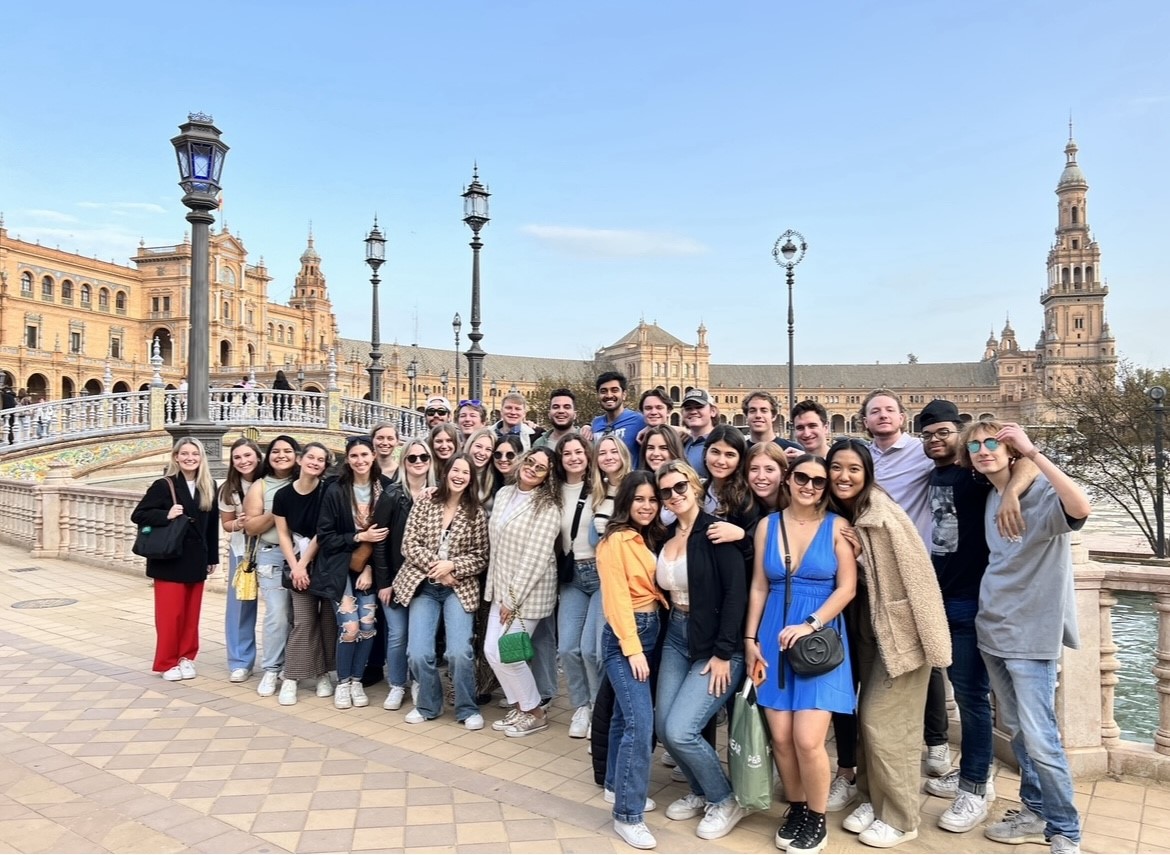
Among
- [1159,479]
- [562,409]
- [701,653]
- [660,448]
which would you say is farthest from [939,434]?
[1159,479]

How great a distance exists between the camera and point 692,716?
142 inches

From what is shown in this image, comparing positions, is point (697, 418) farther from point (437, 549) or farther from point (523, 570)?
point (437, 549)

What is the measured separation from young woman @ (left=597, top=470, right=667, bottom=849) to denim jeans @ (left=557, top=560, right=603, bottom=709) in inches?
27.7

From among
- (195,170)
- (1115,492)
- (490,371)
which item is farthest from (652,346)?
(195,170)

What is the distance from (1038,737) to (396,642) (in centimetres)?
393

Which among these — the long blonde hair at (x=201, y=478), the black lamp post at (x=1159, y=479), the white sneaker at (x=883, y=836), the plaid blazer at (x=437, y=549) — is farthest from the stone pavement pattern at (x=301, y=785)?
the black lamp post at (x=1159, y=479)

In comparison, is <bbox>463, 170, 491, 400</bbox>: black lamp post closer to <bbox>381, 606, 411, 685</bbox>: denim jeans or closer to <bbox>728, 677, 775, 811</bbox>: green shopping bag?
<bbox>381, 606, 411, 685</bbox>: denim jeans

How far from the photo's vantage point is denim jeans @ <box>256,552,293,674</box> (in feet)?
18.6

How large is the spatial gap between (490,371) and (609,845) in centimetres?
11547

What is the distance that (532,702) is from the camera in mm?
4984

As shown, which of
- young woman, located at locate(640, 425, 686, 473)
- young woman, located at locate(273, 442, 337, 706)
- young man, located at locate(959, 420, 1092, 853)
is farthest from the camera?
young woman, located at locate(273, 442, 337, 706)

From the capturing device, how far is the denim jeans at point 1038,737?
131 inches

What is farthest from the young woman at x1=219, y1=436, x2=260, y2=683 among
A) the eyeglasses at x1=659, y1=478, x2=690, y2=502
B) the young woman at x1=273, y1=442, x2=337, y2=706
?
the eyeglasses at x1=659, y1=478, x2=690, y2=502

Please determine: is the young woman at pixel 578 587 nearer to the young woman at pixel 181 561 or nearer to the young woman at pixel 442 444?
the young woman at pixel 442 444
